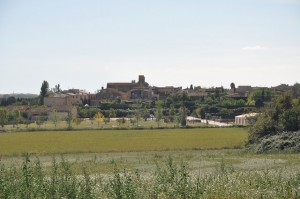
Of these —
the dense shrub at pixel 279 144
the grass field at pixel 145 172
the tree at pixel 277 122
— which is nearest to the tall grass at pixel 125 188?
the grass field at pixel 145 172

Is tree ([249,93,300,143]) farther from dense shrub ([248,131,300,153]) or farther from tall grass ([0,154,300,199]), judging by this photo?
tall grass ([0,154,300,199])

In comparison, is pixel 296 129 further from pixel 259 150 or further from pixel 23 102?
pixel 23 102

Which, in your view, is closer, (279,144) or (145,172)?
(145,172)

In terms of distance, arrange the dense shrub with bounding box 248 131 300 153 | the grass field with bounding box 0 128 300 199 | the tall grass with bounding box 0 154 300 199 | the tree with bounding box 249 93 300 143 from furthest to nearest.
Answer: the tree with bounding box 249 93 300 143
the dense shrub with bounding box 248 131 300 153
the grass field with bounding box 0 128 300 199
the tall grass with bounding box 0 154 300 199

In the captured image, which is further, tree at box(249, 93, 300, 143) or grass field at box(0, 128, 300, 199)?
tree at box(249, 93, 300, 143)

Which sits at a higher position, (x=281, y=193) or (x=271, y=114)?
(x=271, y=114)

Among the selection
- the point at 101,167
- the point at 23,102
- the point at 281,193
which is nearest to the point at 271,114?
the point at 101,167

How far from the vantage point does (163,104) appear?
519 feet

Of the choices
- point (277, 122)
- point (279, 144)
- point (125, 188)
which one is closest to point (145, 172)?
point (125, 188)

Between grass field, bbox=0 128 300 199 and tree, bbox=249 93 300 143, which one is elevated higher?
tree, bbox=249 93 300 143

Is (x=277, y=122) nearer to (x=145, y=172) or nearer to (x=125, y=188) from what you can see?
(x=145, y=172)

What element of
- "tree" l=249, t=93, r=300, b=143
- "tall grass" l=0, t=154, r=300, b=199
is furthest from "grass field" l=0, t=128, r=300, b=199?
"tree" l=249, t=93, r=300, b=143

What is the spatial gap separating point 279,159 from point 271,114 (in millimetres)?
17314

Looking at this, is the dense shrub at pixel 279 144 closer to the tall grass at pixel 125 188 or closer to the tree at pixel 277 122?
the tree at pixel 277 122
